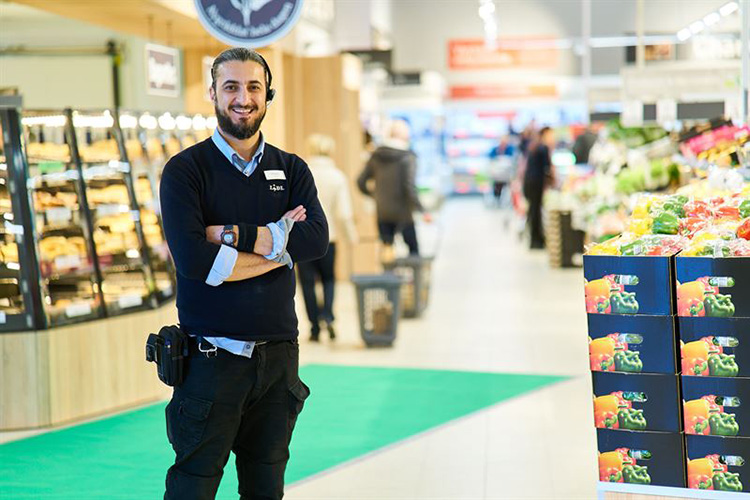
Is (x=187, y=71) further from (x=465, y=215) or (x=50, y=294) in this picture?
(x=465, y=215)

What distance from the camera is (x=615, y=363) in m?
3.80

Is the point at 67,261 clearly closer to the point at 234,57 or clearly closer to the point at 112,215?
the point at 112,215

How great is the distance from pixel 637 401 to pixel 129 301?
4.03 metres

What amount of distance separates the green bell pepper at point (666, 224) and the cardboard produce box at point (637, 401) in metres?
0.64

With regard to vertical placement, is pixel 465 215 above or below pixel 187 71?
below

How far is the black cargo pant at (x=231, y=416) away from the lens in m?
3.30

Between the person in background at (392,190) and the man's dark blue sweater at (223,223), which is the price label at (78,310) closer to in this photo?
the man's dark blue sweater at (223,223)

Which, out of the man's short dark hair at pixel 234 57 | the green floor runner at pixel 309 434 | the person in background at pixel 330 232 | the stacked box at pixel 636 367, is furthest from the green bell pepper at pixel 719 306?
the person in background at pixel 330 232

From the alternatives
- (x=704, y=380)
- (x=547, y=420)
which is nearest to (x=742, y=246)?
(x=704, y=380)

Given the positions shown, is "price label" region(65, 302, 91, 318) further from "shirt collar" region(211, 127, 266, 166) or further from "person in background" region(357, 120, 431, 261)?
"person in background" region(357, 120, 431, 261)

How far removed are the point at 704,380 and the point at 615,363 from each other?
11.6 inches

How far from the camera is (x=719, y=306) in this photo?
3.66 meters

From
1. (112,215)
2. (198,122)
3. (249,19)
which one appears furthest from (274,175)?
(198,122)

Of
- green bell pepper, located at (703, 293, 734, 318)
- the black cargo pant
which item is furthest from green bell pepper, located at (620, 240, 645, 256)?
the black cargo pant
